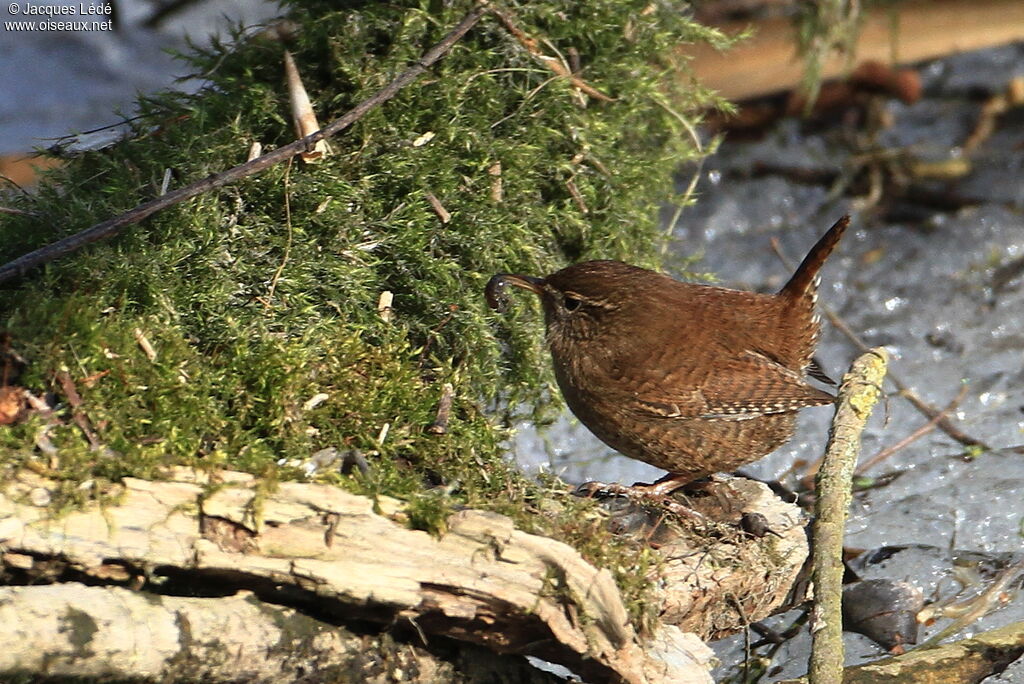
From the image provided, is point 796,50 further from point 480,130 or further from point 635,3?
point 480,130

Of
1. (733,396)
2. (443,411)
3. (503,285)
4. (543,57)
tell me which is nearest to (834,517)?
(733,396)

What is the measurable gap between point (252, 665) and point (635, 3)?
116 inches

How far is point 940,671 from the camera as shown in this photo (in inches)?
124

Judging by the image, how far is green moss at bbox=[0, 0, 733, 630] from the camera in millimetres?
2840

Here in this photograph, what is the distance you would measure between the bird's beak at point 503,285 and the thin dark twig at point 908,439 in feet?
5.58

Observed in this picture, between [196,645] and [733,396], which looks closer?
[196,645]

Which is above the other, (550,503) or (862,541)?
(550,503)

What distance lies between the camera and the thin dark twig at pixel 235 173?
297 centimetres

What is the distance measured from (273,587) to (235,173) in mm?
1306

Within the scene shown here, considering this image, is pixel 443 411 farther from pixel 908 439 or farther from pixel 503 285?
pixel 908 439

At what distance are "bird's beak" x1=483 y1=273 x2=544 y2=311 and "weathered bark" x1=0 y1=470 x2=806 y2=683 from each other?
1.13 meters

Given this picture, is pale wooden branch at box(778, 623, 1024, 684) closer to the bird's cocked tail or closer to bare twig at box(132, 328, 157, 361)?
the bird's cocked tail

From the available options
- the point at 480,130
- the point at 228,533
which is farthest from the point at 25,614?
the point at 480,130

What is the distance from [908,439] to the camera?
4.67m
